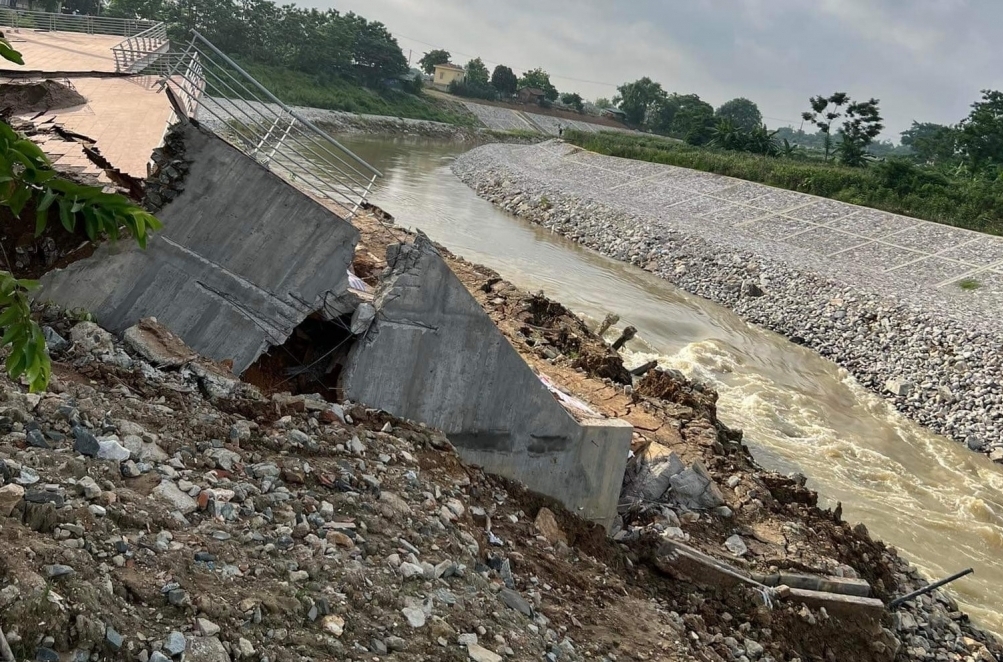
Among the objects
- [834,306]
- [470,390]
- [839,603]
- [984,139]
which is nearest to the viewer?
[470,390]

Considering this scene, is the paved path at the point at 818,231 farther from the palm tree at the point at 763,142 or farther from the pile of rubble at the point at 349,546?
the pile of rubble at the point at 349,546

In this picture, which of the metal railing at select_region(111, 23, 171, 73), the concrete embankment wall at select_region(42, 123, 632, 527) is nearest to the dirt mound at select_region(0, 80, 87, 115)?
the metal railing at select_region(111, 23, 171, 73)

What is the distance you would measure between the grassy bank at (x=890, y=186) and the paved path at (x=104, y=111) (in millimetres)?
25741

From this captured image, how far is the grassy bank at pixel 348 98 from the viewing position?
2347 inches

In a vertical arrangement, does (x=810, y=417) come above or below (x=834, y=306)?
below

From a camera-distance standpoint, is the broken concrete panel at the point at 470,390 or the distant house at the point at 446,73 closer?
the broken concrete panel at the point at 470,390

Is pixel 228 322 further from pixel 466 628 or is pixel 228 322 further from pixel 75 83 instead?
pixel 75 83

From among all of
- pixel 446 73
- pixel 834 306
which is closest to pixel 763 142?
pixel 834 306

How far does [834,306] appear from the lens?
69.8ft

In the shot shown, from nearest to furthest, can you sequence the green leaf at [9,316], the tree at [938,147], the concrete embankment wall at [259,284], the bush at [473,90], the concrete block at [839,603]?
1. the green leaf at [9,316]
2. the concrete embankment wall at [259,284]
3. the concrete block at [839,603]
4. the tree at [938,147]
5. the bush at [473,90]

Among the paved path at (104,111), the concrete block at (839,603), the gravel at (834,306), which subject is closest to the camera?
the concrete block at (839,603)

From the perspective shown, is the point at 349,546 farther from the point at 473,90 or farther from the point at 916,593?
the point at 473,90

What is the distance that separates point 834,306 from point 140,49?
18.1 metres

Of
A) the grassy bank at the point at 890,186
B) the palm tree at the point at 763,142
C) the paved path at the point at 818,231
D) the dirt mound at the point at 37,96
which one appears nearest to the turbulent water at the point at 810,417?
the paved path at the point at 818,231
